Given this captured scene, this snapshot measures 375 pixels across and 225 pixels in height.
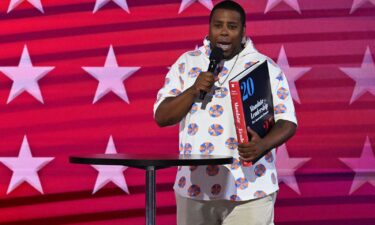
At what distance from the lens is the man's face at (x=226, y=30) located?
2582 mm

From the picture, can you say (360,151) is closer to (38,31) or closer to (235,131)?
(235,131)

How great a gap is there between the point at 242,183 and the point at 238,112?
32 cm

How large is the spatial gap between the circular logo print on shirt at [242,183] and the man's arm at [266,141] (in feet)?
0.51

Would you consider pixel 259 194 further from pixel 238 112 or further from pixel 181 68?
pixel 181 68

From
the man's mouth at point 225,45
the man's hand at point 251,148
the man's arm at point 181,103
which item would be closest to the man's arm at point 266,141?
the man's hand at point 251,148

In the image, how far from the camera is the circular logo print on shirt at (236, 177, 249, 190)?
2.48 meters

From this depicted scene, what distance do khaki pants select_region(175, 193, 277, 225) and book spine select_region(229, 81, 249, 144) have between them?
11.4 inches

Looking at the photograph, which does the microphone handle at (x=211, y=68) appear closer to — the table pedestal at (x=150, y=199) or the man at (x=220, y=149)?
the man at (x=220, y=149)

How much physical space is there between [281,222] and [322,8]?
1034 mm

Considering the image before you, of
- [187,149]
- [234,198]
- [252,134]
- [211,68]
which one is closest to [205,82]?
[211,68]

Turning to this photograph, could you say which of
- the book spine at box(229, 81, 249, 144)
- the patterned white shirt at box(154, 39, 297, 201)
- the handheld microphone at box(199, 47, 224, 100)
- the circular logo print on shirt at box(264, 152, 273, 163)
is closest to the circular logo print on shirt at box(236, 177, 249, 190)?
the patterned white shirt at box(154, 39, 297, 201)

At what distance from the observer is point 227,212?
2.51m

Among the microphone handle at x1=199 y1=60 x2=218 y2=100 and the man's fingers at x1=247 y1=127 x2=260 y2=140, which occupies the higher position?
the microphone handle at x1=199 y1=60 x2=218 y2=100

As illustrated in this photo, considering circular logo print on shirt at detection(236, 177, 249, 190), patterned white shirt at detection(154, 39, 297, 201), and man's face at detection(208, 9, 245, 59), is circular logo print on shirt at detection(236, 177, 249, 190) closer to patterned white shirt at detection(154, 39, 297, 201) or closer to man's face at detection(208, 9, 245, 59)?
patterned white shirt at detection(154, 39, 297, 201)
